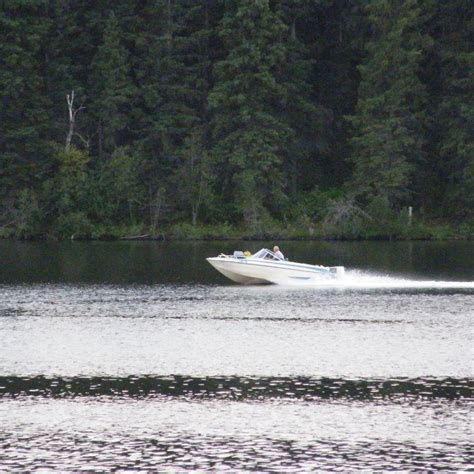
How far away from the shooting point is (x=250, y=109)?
288 ft

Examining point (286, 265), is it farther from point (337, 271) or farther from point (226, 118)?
point (226, 118)

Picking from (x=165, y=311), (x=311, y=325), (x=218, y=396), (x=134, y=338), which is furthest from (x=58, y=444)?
(x=165, y=311)

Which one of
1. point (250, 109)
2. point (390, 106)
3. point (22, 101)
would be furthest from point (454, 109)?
point (22, 101)

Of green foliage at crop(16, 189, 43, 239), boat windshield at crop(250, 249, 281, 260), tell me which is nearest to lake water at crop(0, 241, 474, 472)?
boat windshield at crop(250, 249, 281, 260)

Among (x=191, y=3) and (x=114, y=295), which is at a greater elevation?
(x=191, y=3)

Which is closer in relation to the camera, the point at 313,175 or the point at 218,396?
the point at 218,396

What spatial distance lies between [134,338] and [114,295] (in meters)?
12.7

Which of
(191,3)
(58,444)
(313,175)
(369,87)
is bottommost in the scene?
(58,444)

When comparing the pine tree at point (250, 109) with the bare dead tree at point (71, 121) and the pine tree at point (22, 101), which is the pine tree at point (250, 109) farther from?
the pine tree at point (22, 101)

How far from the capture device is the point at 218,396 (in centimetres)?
2683

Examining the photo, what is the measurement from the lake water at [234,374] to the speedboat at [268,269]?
0.78 meters

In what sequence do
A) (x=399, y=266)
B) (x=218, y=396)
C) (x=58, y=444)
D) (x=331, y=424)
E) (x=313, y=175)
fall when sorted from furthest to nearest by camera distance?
(x=313, y=175)
(x=399, y=266)
(x=218, y=396)
(x=331, y=424)
(x=58, y=444)

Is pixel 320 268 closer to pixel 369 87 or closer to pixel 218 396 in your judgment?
pixel 218 396

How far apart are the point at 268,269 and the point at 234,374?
2406 cm
